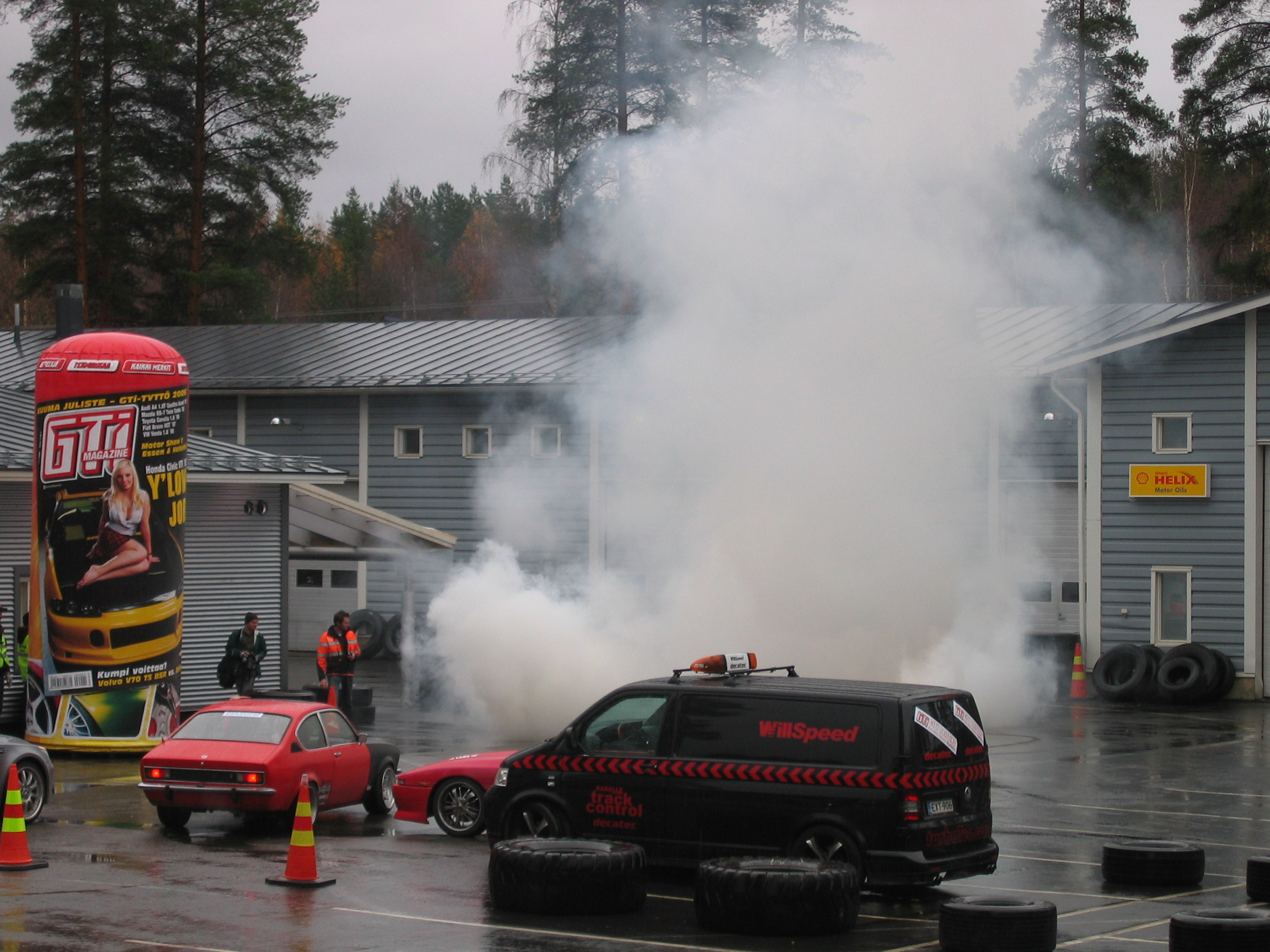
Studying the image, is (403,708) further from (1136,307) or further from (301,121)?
(301,121)

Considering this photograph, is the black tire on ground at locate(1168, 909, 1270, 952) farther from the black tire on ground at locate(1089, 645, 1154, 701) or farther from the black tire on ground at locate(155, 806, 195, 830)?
the black tire on ground at locate(1089, 645, 1154, 701)

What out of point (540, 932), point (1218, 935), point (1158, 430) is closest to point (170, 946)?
point (540, 932)

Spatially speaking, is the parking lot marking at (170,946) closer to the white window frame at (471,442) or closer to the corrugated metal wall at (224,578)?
the corrugated metal wall at (224,578)

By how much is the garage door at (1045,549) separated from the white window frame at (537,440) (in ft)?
30.4

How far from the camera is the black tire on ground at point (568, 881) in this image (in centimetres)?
1017

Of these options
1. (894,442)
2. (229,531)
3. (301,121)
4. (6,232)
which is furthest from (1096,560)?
(6,232)

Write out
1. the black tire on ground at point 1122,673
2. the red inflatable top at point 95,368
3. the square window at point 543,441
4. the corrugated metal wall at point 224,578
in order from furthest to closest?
1. the square window at point 543,441
2. the black tire on ground at point 1122,673
3. the corrugated metal wall at point 224,578
4. the red inflatable top at point 95,368

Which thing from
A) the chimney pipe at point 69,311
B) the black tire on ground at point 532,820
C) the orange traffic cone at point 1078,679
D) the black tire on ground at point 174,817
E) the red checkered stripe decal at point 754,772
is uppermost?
the chimney pipe at point 69,311

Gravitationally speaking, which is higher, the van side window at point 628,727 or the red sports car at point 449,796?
the van side window at point 628,727

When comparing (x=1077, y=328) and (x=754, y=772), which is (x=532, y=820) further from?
(x=1077, y=328)

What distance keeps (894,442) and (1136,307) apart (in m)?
10.9

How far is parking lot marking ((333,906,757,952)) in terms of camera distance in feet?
30.4

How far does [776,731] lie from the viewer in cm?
1111

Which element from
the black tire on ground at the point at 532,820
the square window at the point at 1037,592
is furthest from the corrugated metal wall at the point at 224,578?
the square window at the point at 1037,592
